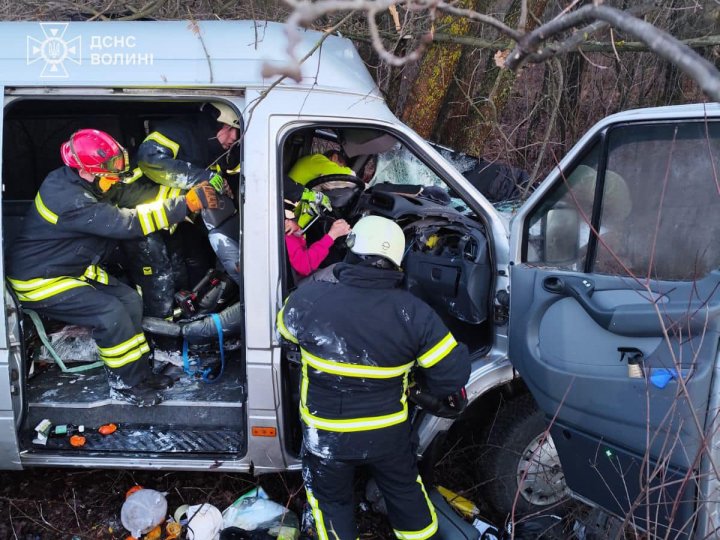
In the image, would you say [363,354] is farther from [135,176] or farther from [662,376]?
[135,176]

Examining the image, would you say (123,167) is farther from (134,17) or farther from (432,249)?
(432,249)

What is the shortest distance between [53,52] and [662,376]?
314 centimetres

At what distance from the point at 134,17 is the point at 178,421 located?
2.53 m

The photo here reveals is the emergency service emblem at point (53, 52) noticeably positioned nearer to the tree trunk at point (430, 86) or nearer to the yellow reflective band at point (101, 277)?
the yellow reflective band at point (101, 277)

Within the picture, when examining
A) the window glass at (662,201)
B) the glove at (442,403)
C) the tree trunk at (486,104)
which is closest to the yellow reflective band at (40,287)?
the glove at (442,403)

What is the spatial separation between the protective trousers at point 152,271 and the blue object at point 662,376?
3.14 m

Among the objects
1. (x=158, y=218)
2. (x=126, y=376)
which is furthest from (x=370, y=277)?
(x=126, y=376)

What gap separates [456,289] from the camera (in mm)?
3459

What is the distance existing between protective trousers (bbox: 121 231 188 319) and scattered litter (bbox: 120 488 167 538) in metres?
Result: 1.28

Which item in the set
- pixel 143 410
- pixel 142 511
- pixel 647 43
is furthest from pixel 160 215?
pixel 647 43

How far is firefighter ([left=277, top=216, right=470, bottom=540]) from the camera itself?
9.29ft

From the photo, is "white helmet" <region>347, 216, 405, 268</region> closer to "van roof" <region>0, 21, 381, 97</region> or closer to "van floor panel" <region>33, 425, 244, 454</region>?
"van roof" <region>0, 21, 381, 97</region>

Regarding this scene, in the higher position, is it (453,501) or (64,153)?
(64,153)

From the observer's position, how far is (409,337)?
2.83 metres
